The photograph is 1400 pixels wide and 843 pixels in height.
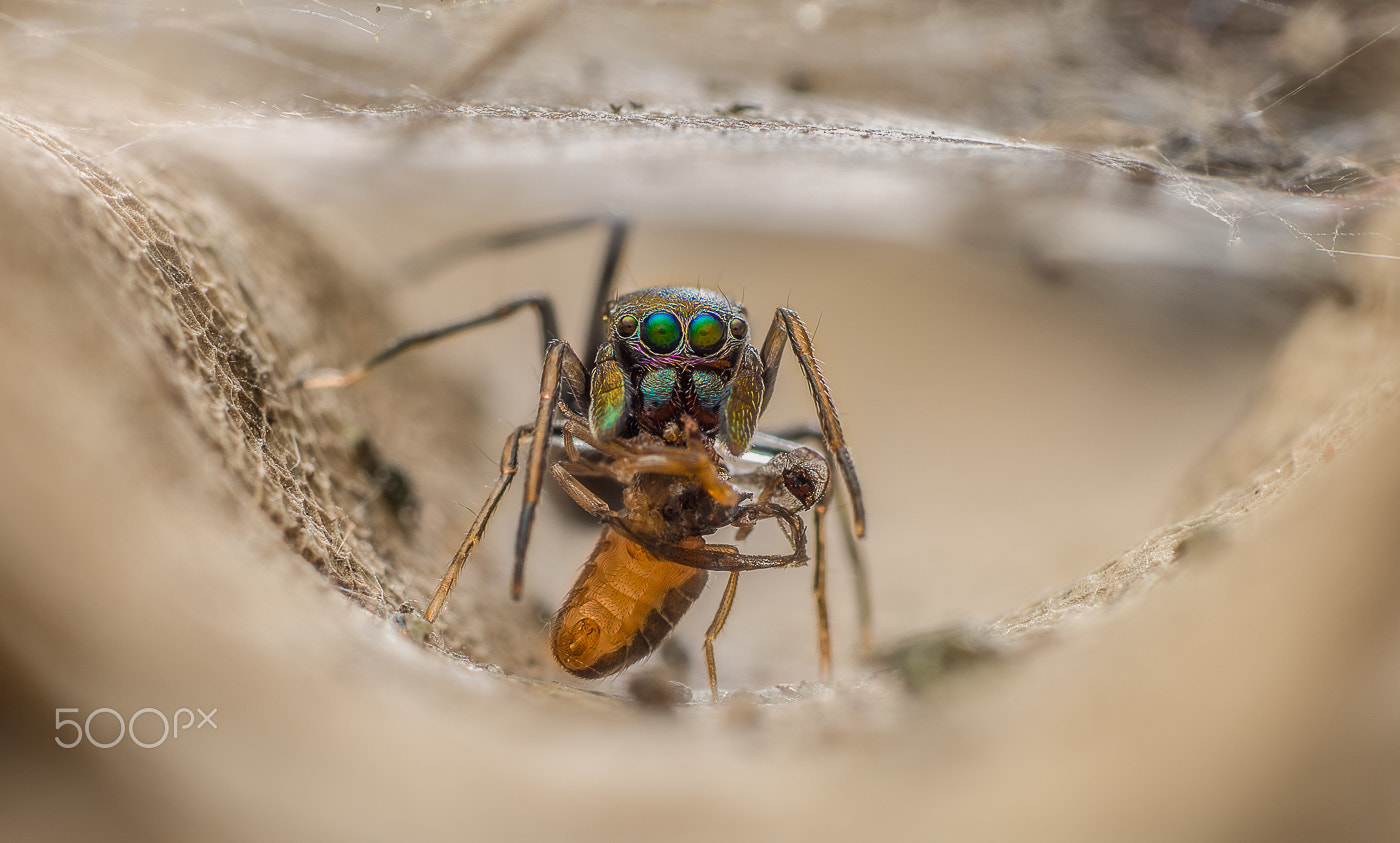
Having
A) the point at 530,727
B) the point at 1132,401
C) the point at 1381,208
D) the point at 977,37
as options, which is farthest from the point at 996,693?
the point at 977,37

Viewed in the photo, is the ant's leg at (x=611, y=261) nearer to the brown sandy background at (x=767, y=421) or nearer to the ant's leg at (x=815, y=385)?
the brown sandy background at (x=767, y=421)

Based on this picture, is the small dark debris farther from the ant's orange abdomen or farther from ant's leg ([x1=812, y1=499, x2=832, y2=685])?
the ant's orange abdomen

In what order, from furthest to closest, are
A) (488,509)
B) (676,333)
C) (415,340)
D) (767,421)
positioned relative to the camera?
(767,421) → (415,340) → (676,333) → (488,509)

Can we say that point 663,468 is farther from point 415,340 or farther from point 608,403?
point 415,340

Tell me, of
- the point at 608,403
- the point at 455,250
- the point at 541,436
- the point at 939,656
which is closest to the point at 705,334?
the point at 608,403

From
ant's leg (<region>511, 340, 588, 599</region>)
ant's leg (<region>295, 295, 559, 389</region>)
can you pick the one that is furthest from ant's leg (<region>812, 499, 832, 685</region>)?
ant's leg (<region>295, 295, 559, 389</region>)

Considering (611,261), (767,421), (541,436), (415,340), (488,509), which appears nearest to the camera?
(541,436)

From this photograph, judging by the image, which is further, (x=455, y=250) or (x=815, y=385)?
(x=455, y=250)

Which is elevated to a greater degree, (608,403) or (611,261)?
(611,261)

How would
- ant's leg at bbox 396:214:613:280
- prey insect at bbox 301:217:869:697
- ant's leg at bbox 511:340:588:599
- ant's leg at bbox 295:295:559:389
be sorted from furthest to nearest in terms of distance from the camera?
1. ant's leg at bbox 396:214:613:280
2. ant's leg at bbox 295:295:559:389
3. prey insect at bbox 301:217:869:697
4. ant's leg at bbox 511:340:588:599
